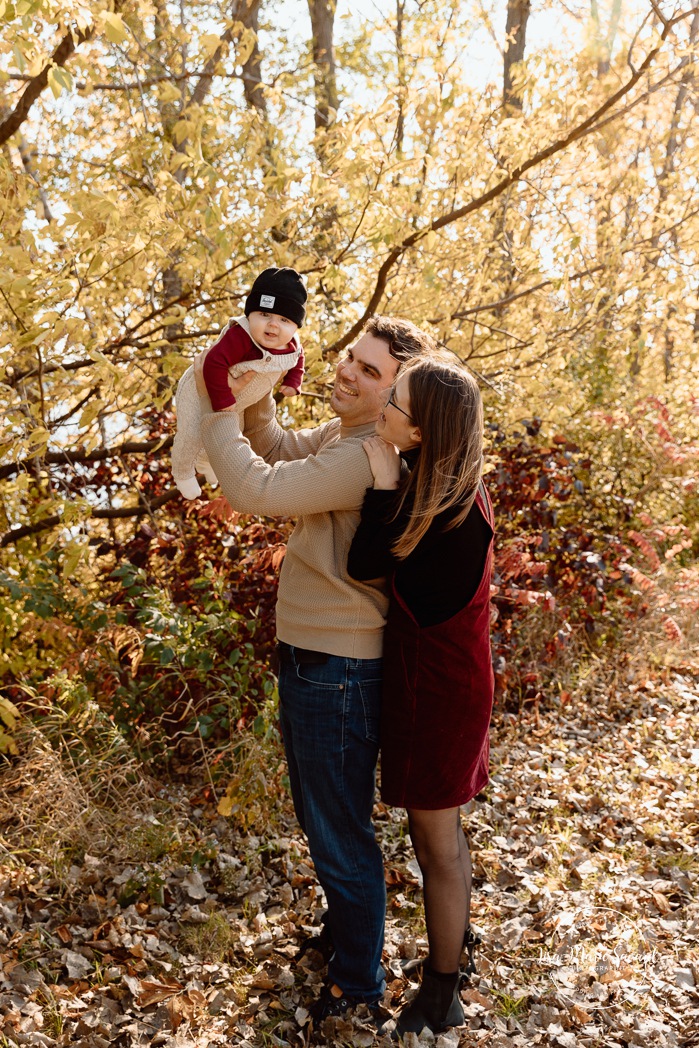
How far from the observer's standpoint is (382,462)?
220cm

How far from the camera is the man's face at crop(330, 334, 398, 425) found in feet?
7.50

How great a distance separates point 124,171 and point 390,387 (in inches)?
90.8

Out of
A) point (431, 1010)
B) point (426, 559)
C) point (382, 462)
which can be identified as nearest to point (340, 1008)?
point (431, 1010)

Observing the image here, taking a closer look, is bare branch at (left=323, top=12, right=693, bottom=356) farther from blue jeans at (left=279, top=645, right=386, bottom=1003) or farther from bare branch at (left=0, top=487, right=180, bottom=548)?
blue jeans at (left=279, top=645, right=386, bottom=1003)

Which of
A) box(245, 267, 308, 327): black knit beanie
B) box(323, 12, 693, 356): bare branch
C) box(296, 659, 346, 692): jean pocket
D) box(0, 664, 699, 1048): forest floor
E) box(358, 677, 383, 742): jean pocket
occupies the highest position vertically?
box(323, 12, 693, 356): bare branch

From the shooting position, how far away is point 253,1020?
8.89ft

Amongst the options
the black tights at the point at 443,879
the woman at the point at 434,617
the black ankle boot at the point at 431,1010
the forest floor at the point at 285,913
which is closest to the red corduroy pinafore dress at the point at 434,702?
the woman at the point at 434,617

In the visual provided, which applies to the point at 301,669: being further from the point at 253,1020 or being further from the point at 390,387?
the point at 253,1020

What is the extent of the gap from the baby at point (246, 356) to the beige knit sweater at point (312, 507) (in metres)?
0.07

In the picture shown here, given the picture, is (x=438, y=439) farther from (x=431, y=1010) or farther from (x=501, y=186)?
(x=501, y=186)

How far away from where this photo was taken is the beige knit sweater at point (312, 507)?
213cm

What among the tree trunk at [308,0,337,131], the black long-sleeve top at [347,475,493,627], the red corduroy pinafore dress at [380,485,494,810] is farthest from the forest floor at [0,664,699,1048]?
the tree trunk at [308,0,337,131]

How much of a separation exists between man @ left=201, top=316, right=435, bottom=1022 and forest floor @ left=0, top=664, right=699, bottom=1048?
50 cm

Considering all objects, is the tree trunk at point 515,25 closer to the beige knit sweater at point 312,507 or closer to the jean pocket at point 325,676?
the beige knit sweater at point 312,507
